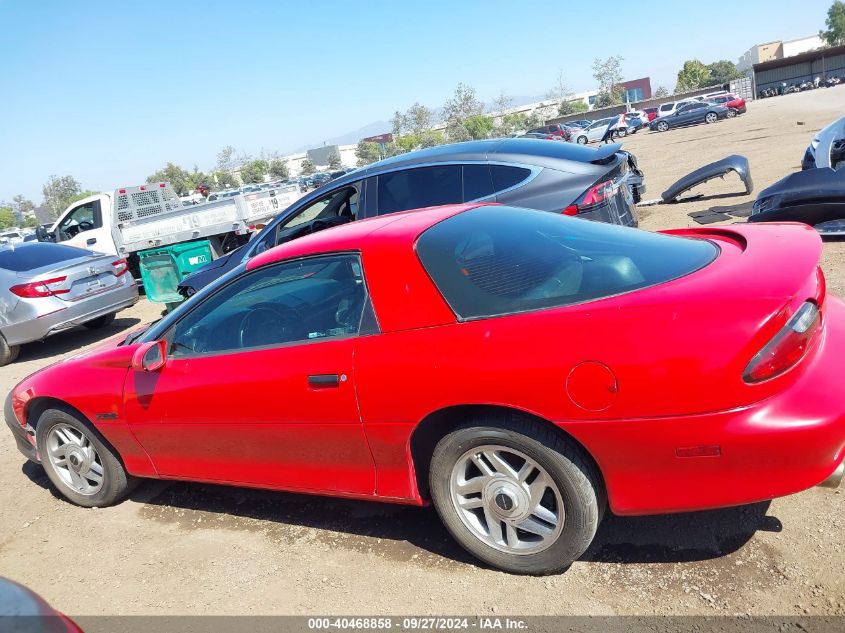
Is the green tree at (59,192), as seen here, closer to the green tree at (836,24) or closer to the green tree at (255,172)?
the green tree at (255,172)

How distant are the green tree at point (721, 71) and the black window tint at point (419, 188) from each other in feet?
320

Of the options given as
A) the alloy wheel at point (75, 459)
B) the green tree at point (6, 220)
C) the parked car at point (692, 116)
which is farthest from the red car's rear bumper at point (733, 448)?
the green tree at point (6, 220)

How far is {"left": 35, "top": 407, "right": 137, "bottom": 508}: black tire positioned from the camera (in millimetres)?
4027

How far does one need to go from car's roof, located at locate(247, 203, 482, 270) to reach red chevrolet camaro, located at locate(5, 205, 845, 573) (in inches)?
0.7

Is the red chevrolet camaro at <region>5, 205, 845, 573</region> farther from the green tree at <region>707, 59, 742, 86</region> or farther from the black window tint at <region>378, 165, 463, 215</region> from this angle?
the green tree at <region>707, 59, 742, 86</region>

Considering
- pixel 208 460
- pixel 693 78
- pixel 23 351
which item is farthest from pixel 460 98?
pixel 208 460

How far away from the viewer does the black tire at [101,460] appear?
4027 millimetres

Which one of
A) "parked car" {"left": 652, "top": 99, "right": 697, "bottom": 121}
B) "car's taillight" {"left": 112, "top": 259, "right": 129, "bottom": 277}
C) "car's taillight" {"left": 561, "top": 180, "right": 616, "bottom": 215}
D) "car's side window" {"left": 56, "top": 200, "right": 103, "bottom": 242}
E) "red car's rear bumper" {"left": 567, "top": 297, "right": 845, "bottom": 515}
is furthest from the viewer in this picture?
"parked car" {"left": 652, "top": 99, "right": 697, "bottom": 121}

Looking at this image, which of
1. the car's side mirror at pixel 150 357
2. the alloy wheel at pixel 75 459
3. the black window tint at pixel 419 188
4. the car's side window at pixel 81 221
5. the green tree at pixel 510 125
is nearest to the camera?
the car's side mirror at pixel 150 357

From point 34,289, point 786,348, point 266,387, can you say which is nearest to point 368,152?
point 34,289

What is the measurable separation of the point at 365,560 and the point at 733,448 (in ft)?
5.77

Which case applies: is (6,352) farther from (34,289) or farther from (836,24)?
(836,24)

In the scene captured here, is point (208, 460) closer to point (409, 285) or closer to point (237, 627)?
point (237, 627)

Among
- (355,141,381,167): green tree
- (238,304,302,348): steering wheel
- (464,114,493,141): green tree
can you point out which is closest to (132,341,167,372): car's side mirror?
(238,304,302,348): steering wheel
